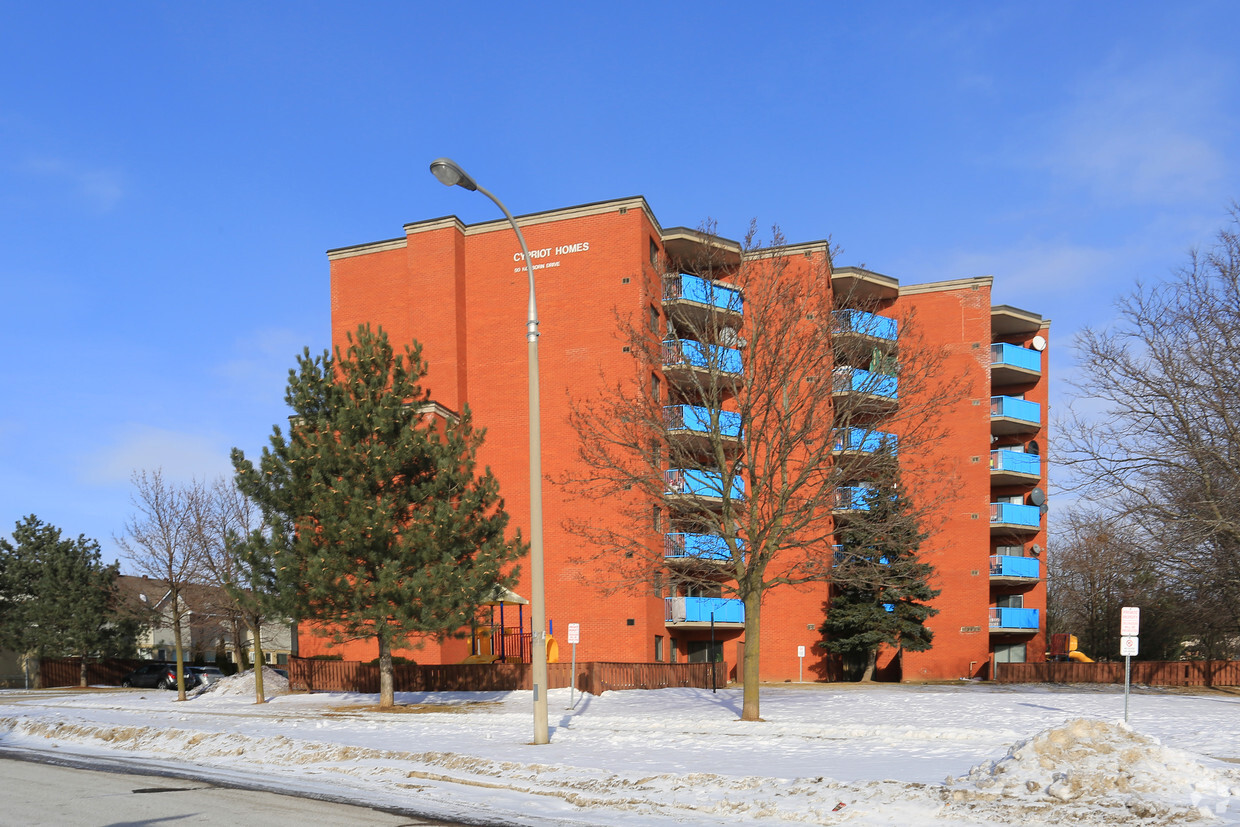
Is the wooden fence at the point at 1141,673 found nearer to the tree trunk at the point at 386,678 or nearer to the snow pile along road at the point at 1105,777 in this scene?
the tree trunk at the point at 386,678

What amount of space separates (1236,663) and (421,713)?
93.1 ft

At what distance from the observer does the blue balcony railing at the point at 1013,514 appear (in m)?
41.9

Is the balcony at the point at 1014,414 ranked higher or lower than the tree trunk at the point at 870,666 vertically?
higher

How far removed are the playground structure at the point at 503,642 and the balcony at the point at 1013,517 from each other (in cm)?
2108

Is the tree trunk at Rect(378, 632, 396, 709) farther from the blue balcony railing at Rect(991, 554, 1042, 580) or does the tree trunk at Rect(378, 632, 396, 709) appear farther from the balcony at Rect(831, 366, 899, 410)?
the blue balcony railing at Rect(991, 554, 1042, 580)

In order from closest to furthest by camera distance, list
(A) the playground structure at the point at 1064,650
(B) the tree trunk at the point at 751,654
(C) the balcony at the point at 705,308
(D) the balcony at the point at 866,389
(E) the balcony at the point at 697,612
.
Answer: (B) the tree trunk at the point at 751,654 → (D) the balcony at the point at 866,389 → (C) the balcony at the point at 705,308 → (E) the balcony at the point at 697,612 → (A) the playground structure at the point at 1064,650

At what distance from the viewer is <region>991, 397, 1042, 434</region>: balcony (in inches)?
1690

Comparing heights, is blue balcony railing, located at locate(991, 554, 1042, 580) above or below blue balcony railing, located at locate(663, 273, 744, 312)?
below

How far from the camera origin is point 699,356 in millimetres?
23047

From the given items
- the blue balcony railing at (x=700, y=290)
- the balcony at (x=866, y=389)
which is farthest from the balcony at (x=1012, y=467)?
the balcony at (x=866, y=389)

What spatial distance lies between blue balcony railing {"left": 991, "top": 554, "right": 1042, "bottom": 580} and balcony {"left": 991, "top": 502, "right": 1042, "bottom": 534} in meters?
1.43

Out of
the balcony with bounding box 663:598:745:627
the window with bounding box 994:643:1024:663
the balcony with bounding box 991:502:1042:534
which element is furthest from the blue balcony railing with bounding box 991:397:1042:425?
the balcony with bounding box 663:598:745:627

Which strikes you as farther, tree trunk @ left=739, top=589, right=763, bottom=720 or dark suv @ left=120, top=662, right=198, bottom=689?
dark suv @ left=120, top=662, right=198, bottom=689

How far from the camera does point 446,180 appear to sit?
1325 centimetres
